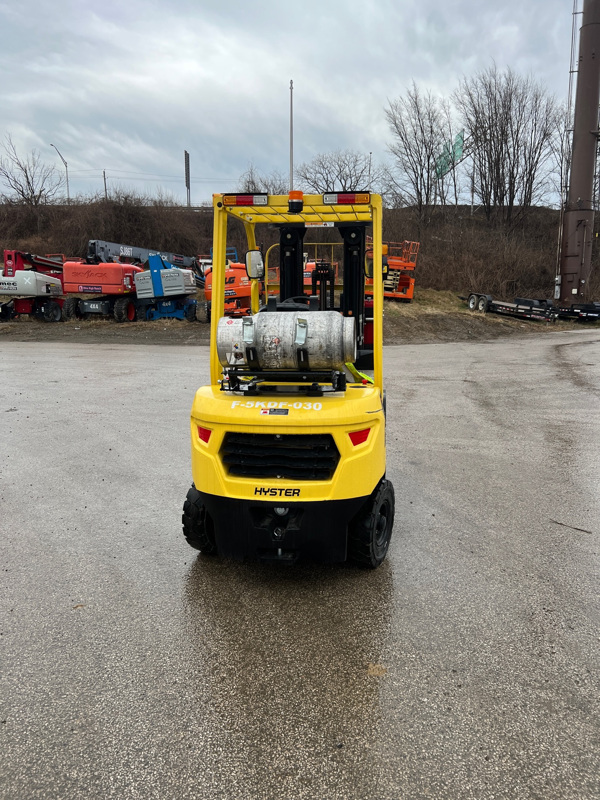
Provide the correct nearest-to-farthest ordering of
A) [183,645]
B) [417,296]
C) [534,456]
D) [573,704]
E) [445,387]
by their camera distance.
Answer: [573,704], [183,645], [534,456], [445,387], [417,296]

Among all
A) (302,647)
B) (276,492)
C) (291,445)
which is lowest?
(302,647)

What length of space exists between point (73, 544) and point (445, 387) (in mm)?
8569

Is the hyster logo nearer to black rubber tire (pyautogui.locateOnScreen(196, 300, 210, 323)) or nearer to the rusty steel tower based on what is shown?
black rubber tire (pyautogui.locateOnScreen(196, 300, 210, 323))

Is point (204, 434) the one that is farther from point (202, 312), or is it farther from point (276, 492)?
point (202, 312)

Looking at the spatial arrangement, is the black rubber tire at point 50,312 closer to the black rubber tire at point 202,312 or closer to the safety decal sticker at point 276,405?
the black rubber tire at point 202,312

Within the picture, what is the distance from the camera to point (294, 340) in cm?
369

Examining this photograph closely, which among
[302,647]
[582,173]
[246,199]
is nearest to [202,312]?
[582,173]

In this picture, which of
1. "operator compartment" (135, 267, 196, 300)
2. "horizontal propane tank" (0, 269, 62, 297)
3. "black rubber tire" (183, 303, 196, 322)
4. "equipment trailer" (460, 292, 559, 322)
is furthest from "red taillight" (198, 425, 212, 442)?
"equipment trailer" (460, 292, 559, 322)

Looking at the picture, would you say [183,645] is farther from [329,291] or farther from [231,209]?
[329,291]

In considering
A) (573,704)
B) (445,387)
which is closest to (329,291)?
(573,704)

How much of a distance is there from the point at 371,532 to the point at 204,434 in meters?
1.26

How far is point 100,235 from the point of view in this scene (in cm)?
3931

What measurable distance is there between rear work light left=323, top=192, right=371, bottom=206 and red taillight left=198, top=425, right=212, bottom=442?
1746mm

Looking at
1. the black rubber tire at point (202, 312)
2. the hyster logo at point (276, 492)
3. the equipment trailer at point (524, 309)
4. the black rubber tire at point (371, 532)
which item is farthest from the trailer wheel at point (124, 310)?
the hyster logo at point (276, 492)
